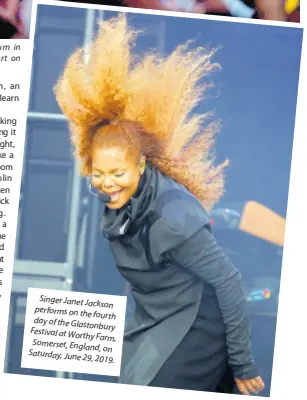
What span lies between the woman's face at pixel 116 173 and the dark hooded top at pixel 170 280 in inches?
0.9

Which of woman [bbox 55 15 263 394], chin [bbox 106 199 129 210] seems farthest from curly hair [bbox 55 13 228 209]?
chin [bbox 106 199 129 210]

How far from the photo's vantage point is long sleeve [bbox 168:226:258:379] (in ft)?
5.92

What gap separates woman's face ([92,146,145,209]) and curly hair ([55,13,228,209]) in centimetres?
3

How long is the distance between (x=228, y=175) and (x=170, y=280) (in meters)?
0.38

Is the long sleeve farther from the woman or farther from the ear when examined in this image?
the ear

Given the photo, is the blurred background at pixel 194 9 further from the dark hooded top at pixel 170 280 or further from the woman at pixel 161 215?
the dark hooded top at pixel 170 280

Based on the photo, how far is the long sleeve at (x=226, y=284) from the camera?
181 centimetres

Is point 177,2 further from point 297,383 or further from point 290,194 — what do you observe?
point 297,383

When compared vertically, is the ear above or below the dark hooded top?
above

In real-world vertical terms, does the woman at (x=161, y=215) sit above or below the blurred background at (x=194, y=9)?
below

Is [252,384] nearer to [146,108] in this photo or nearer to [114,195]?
[114,195]

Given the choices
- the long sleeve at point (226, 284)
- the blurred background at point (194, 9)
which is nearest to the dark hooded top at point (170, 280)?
the long sleeve at point (226, 284)

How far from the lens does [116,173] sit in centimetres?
182

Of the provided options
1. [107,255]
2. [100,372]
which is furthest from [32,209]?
[100,372]
